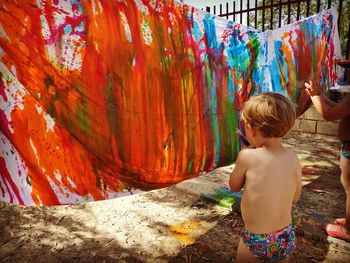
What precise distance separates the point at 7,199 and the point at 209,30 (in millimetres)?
1922

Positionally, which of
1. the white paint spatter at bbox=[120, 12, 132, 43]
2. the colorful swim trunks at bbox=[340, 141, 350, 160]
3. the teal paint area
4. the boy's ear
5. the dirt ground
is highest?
the white paint spatter at bbox=[120, 12, 132, 43]

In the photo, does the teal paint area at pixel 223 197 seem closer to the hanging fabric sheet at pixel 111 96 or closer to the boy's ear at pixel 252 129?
the hanging fabric sheet at pixel 111 96

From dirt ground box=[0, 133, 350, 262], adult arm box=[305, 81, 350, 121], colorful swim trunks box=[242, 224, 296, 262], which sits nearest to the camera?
colorful swim trunks box=[242, 224, 296, 262]

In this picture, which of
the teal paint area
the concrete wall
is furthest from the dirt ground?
the concrete wall

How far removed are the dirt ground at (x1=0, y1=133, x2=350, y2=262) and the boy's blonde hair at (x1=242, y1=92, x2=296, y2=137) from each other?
1.40 m

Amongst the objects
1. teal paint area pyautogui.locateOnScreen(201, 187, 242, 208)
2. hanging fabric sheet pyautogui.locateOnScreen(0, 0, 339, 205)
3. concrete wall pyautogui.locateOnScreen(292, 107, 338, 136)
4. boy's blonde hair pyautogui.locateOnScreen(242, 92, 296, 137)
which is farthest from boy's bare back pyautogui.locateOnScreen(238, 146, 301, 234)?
concrete wall pyautogui.locateOnScreen(292, 107, 338, 136)

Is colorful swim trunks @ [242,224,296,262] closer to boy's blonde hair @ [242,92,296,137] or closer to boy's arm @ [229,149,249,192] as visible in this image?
boy's arm @ [229,149,249,192]

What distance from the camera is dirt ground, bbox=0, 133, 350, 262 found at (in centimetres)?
228

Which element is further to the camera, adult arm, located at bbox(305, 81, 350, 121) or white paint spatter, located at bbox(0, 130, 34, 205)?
adult arm, located at bbox(305, 81, 350, 121)

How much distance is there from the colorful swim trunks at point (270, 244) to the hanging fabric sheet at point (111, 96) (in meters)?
0.80

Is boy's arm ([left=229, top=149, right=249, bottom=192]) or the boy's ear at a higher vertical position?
the boy's ear

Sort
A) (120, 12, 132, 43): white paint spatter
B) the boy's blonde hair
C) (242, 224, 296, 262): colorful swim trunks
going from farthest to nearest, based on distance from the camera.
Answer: (120, 12, 132, 43): white paint spatter → (242, 224, 296, 262): colorful swim trunks → the boy's blonde hair

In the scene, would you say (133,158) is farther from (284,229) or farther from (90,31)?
(284,229)

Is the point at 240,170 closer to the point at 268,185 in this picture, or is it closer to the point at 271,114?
the point at 268,185
